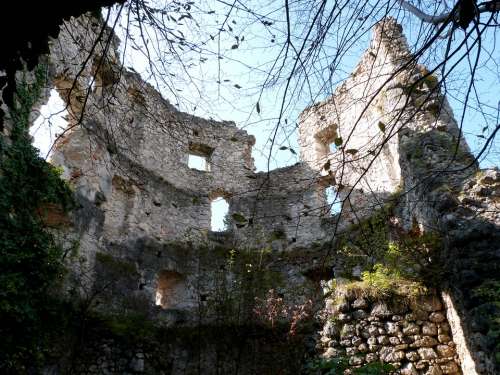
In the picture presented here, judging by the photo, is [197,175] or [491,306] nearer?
[491,306]

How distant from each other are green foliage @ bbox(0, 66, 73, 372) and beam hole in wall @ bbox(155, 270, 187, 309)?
15.1 ft

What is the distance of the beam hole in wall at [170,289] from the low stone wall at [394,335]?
644 centimetres

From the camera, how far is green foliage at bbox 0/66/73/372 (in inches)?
229

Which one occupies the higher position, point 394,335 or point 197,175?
point 197,175

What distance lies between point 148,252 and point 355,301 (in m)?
6.95

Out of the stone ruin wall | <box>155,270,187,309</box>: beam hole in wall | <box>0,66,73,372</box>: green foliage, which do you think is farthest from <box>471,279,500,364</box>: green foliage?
<box>155,270,187,309</box>: beam hole in wall

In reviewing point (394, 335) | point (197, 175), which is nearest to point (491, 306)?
point (394, 335)

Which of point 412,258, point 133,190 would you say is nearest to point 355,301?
point 412,258

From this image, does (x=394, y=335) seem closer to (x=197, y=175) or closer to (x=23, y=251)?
(x=23, y=251)

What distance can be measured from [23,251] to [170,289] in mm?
5696

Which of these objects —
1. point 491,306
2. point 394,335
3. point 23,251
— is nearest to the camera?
point 491,306

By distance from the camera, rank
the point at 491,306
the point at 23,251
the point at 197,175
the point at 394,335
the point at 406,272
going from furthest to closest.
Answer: the point at 197,175 < the point at 23,251 < the point at 406,272 < the point at 394,335 < the point at 491,306

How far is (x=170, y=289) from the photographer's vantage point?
11391 millimetres

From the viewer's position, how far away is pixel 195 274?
1148 cm
